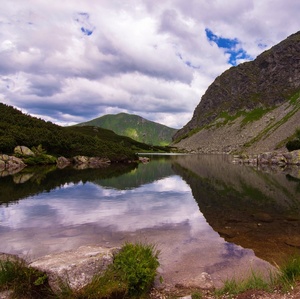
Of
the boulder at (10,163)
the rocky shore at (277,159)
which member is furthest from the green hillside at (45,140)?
the rocky shore at (277,159)

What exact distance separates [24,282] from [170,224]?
13.4m

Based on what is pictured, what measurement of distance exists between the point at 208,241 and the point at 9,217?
1513cm

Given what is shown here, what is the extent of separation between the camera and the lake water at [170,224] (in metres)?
15.1

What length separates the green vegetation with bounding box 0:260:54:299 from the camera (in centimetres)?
964

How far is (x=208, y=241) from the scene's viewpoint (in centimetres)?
1781

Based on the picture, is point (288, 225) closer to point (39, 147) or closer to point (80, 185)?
point (80, 185)

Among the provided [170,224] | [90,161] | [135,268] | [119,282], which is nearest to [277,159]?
[90,161]

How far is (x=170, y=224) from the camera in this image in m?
21.9

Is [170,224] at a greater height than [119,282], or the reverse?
[119,282]

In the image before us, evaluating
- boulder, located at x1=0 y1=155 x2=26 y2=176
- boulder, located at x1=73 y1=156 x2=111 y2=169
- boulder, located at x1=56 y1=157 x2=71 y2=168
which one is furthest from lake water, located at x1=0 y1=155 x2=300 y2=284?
boulder, located at x1=73 y1=156 x2=111 y2=169

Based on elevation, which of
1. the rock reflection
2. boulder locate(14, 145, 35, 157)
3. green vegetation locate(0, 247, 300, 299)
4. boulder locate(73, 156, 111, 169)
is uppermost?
boulder locate(14, 145, 35, 157)

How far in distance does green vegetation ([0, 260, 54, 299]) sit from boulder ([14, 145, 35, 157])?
73.6 meters

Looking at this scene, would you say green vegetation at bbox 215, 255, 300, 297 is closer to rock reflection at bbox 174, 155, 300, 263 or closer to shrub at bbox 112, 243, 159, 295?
shrub at bbox 112, 243, 159, 295

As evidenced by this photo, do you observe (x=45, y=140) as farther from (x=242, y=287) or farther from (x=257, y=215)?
(x=242, y=287)
